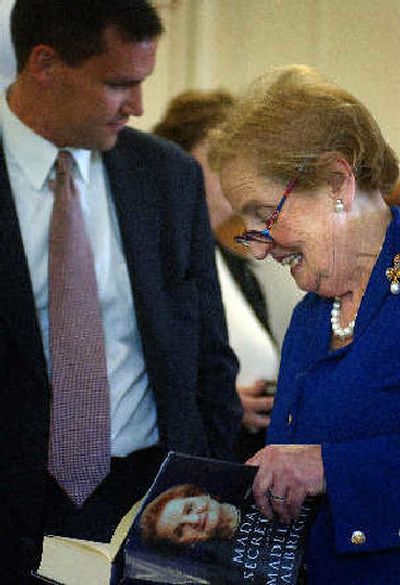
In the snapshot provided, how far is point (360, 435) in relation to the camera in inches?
45.9

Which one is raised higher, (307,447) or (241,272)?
(307,447)

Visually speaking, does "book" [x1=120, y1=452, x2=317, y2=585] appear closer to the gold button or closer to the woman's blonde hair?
the gold button

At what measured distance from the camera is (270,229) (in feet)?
4.04

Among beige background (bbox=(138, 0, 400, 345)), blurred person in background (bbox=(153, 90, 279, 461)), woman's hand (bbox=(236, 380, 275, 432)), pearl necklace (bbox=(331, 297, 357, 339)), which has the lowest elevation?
woman's hand (bbox=(236, 380, 275, 432))

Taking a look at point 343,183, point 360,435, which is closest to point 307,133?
point 343,183

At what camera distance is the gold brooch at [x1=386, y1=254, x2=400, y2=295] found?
1162mm

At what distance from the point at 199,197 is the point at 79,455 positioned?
1.95 feet

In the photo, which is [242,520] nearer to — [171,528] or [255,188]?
[171,528]

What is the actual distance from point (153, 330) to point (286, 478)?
65 cm

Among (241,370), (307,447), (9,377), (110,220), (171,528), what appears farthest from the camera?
(241,370)

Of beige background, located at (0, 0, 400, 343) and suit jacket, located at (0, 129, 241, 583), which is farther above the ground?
beige background, located at (0, 0, 400, 343)

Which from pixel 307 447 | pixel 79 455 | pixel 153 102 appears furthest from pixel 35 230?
pixel 307 447

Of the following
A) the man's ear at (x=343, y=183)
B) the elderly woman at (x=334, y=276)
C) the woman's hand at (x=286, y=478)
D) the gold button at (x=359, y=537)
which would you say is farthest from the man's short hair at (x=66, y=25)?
the gold button at (x=359, y=537)

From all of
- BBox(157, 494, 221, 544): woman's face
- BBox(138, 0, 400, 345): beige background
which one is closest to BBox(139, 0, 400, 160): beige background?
BBox(138, 0, 400, 345): beige background
